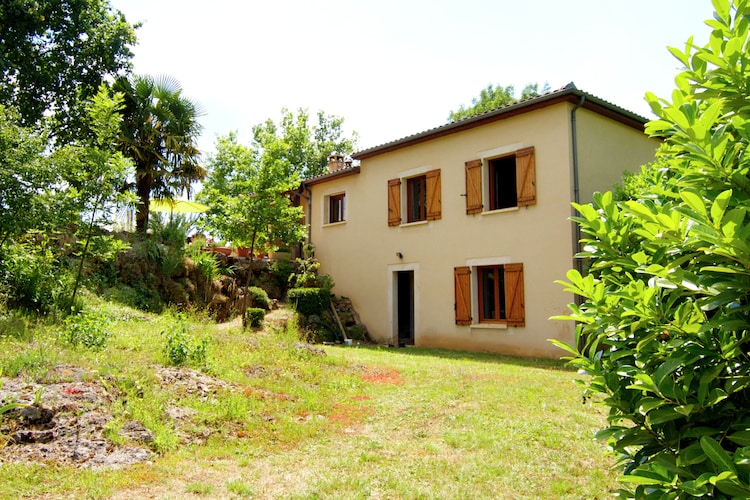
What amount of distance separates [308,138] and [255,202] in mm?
23046

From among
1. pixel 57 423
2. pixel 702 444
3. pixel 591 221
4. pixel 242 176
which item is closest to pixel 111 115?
pixel 242 176

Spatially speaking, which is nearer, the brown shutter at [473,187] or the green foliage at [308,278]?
the brown shutter at [473,187]

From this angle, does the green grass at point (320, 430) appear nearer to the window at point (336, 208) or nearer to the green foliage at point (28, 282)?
the green foliage at point (28, 282)

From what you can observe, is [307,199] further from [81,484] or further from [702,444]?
[702,444]

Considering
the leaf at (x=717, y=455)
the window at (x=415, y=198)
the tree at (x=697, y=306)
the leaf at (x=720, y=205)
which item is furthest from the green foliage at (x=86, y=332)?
the window at (x=415, y=198)

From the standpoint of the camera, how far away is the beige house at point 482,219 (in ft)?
40.0

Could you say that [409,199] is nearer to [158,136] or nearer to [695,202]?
[158,136]

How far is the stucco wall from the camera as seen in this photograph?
39.8 ft

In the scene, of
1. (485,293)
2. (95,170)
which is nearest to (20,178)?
(95,170)

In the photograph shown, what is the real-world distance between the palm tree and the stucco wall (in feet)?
15.9

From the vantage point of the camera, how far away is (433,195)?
48.8 feet

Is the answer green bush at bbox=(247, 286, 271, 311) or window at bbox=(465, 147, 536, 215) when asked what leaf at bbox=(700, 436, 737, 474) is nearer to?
window at bbox=(465, 147, 536, 215)

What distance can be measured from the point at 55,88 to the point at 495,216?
48.9ft

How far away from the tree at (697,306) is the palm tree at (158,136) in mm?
15417
